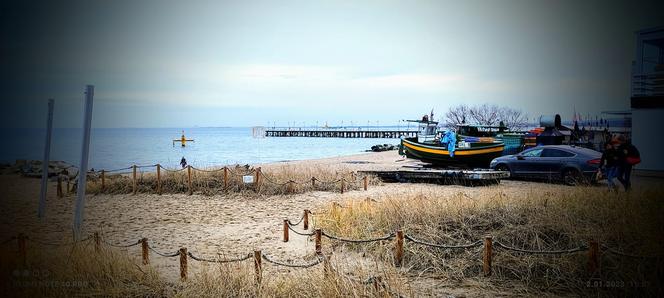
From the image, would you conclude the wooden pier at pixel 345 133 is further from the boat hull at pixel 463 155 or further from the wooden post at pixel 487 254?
A: the wooden post at pixel 487 254

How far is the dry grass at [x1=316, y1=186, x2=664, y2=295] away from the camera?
5.89 metres

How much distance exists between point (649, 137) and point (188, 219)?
17.7 meters

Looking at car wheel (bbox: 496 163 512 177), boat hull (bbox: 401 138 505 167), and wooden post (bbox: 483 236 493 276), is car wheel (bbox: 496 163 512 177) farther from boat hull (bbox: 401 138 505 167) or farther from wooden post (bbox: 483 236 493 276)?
wooden post (bbox: 483 236 493 276)

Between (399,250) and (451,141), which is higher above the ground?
(451,141)

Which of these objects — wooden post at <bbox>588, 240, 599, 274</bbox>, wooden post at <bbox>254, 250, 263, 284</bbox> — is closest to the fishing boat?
wooden post at <bbox>588, 240, 599, 274</bbox>

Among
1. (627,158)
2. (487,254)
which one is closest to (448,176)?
(627,158)

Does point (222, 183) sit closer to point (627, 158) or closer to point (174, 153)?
point (627, 158)

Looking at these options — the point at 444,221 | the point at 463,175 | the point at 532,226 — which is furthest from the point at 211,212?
the point at 463,175

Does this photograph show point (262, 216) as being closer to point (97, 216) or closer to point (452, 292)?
point (97, 216)

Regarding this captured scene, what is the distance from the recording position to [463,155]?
22.2 m

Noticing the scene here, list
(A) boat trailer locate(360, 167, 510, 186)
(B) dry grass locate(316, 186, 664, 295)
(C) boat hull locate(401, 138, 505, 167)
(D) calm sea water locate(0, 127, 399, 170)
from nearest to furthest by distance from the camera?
(B) dry grass locate(316, 186, 664, 295) < (A) boat trailer locate(360, 167, 510, 186) < (C) boat hull locate(401, 138, 505, 167) < (D) calm sea water locate(0, 127, 399, 170)

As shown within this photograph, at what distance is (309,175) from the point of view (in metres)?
17.2

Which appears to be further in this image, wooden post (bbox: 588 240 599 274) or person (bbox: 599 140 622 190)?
person (bbox: 599 140 622 190)

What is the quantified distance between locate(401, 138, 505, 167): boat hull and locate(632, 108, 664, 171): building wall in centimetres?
626
